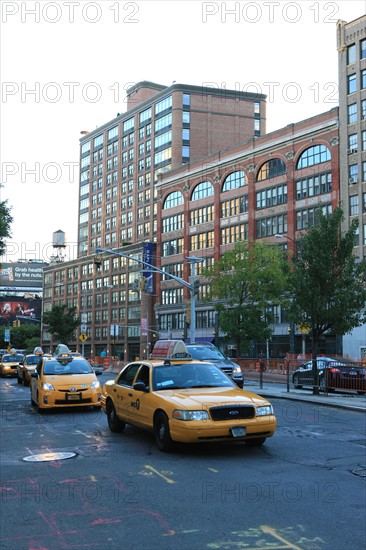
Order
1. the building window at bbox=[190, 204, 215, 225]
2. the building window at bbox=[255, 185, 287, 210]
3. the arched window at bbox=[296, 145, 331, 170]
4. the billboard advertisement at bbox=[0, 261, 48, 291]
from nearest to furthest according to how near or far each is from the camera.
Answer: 1. the arched window at bbox=[296, 145, 331, 170]
2. the building window at bbox=[255, 185, 287, 210]
3. the building window at bbox=[190, 204, 215, 225]
4. the billboard advertisement at bbox=[0, 261, 48, 291]

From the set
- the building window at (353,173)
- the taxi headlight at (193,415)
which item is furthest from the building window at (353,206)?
the taxi headlight at (193,415)

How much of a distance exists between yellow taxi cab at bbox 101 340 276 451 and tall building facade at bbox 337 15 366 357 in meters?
43.1

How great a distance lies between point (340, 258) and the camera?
23922mm

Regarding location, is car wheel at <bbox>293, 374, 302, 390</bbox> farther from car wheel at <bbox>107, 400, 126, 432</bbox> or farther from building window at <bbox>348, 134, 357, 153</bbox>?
building window at <bbox>348, 134, 357, 153</bbox>

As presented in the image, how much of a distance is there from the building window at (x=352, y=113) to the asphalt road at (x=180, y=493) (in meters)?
47.6

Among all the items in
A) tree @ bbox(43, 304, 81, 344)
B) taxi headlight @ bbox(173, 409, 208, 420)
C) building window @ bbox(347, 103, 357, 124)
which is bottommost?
taxi headlight @ bbox(173, 409, 208, 420)

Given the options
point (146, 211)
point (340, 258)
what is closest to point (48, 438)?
point (340, 258)

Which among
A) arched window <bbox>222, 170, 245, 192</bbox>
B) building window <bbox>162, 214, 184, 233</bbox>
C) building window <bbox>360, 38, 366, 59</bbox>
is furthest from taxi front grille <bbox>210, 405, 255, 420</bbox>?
building window <bbox>162, 214, 184, 233</bbox>

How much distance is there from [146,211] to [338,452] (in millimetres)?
82576

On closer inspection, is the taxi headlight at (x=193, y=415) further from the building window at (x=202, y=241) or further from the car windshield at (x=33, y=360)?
the building window at (x=202, y=241)

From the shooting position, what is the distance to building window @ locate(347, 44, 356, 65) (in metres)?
56.1

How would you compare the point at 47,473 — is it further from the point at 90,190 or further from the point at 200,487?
the point at 90,190

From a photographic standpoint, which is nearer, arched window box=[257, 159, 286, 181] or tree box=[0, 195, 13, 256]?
tree box=[0, 195, 13, 256]

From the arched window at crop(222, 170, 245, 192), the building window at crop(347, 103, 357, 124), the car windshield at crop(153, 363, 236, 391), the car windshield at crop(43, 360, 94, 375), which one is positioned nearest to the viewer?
the car windshield at crop(153, 363, 236, 391)
